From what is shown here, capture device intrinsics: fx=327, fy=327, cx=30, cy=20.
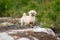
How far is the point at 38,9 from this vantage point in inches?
478

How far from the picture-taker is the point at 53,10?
1070 centimetres

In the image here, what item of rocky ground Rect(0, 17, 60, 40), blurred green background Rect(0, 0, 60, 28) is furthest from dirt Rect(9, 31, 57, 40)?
blurred green background Rect(0, 0, 60, 28)

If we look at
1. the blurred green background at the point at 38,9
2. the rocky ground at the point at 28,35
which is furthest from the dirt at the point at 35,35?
the blurred green background at the point at 38,9

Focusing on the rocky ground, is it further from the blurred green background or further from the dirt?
the blurred green background

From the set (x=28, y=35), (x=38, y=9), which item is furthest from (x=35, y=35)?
(x=38, y=9)

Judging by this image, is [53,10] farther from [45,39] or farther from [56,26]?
[45,39]

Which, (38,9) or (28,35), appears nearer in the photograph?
Answer: (28,35)

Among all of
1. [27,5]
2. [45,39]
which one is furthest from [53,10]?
[45,39]

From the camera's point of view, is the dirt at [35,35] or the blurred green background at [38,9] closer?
the dirt at [35,35]

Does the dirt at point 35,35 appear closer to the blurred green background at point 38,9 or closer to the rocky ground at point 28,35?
the rocky ground at point 28,35

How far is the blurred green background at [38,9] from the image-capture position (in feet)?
34.7

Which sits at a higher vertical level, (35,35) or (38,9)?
(38,9)

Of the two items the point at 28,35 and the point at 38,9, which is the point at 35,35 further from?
the point at 38,9

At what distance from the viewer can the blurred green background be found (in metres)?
10.6
